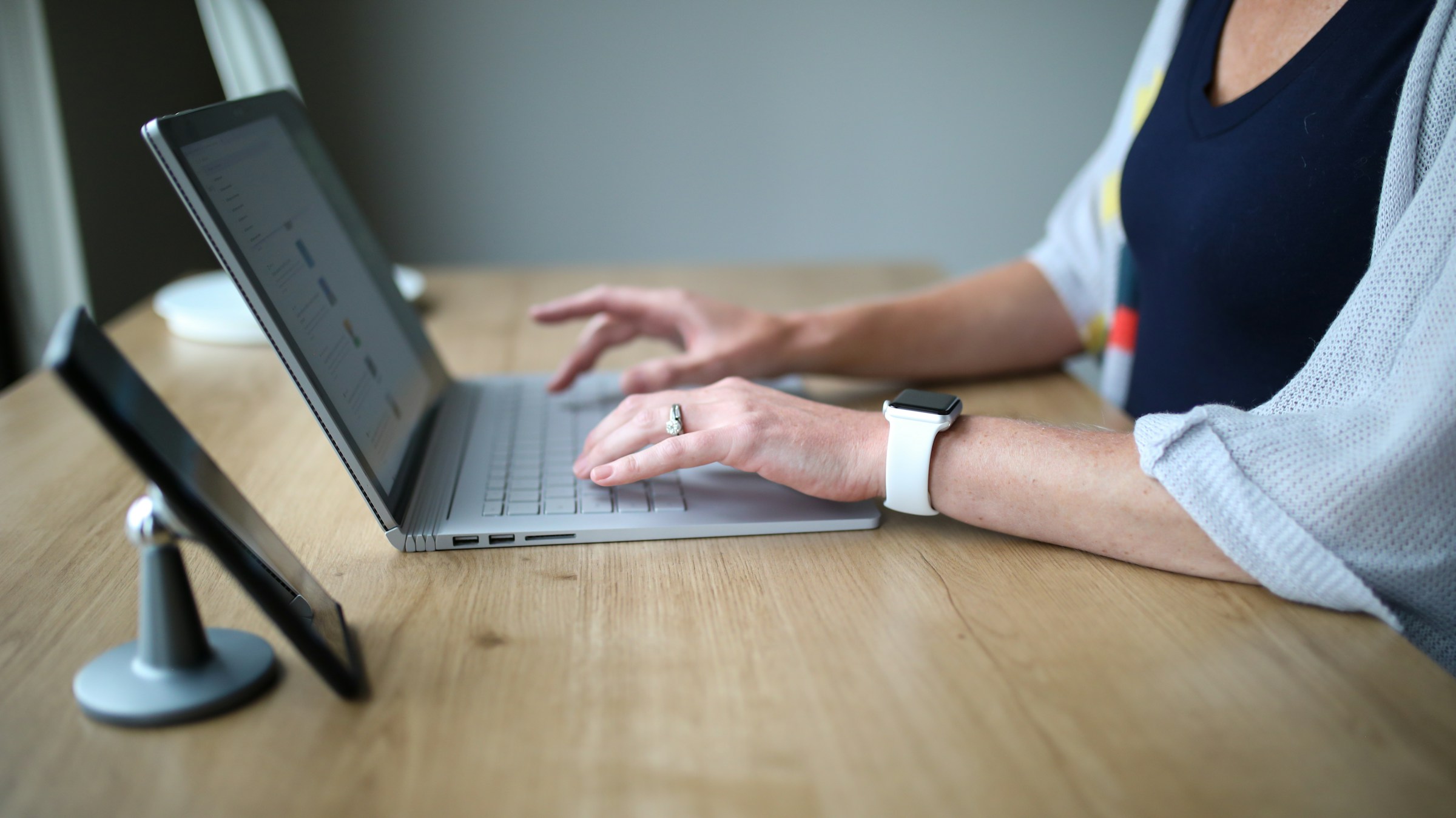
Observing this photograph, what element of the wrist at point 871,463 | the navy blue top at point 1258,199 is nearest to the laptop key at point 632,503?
the wrist at point 871,463

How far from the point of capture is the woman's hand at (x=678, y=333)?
0.98 m

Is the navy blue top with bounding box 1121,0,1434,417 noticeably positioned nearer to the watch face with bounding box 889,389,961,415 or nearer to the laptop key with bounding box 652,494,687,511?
the watch face with bounding box 889,389,961,415

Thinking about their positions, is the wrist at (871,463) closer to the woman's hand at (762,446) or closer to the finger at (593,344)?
the woman's hand at (762,446)

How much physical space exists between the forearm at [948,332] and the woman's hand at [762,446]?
0.95 feet

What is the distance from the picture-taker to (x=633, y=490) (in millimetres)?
754

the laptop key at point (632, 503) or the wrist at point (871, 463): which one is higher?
the wrist at point (871, 463)

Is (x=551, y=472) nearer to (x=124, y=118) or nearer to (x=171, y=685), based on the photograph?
(x=171, y=685)

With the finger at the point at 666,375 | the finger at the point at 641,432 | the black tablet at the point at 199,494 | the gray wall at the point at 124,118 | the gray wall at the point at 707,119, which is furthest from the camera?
the gray wall at the point at 707,119

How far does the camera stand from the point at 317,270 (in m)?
0.77

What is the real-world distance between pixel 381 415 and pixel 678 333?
0.37m

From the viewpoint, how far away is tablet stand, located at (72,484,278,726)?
50 centimetres

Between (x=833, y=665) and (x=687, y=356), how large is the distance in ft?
1.57

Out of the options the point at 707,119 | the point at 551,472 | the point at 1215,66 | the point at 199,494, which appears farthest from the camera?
the point at 707,119

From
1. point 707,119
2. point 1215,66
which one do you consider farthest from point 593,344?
point 707,119
